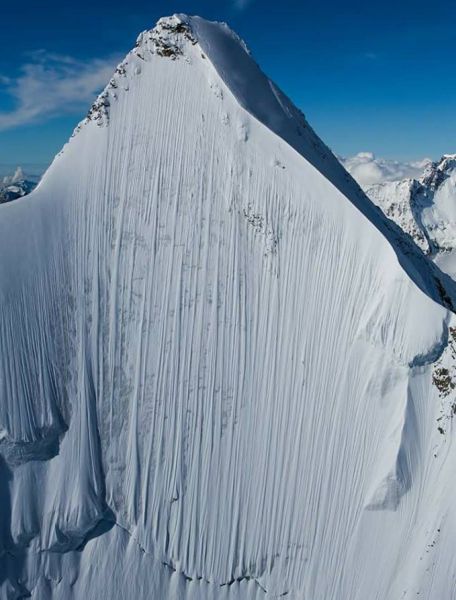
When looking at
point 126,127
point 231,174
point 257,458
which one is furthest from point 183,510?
point 126,127

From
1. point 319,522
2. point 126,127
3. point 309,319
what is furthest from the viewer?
point 126,127

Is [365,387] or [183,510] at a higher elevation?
[365,387]

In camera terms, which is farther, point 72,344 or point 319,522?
point 72,344

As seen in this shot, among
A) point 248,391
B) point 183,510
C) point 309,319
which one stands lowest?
point 183,510

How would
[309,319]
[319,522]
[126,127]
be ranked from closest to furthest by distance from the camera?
[319,522] → [309,319] → [126,127]

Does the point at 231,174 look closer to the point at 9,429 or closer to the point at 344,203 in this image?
the point at 344,203

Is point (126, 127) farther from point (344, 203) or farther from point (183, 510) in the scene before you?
point (183, 510)
